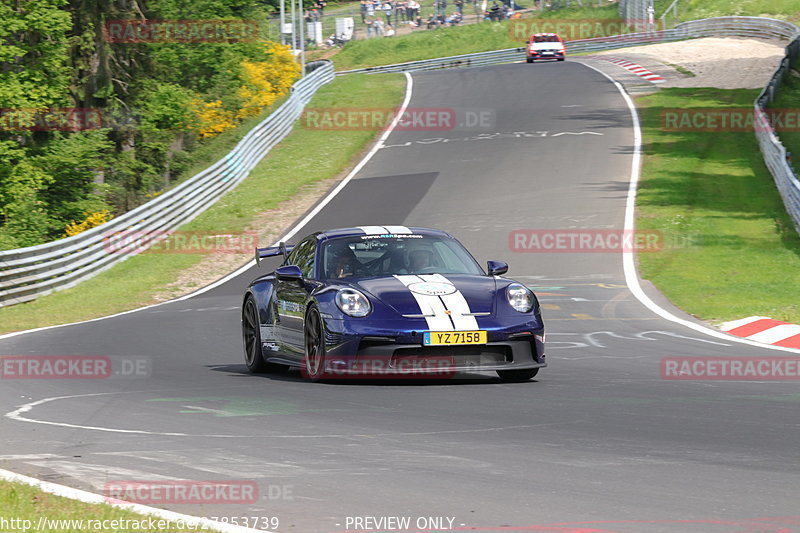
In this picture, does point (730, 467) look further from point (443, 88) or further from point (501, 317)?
point (443, 88)

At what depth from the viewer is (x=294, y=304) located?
11203 mm

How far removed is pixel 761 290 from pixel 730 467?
12946 mm

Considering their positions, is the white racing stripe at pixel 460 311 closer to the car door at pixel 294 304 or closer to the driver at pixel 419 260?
the driver at pixel 419 260

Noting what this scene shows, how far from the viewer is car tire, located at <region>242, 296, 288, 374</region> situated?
39.0 ft

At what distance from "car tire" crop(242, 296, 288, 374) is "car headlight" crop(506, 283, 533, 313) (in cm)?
270

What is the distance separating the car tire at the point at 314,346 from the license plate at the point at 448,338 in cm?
93

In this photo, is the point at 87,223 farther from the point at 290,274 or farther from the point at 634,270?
the point at 290,274

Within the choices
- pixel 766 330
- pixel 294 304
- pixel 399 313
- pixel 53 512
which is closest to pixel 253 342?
pixel 294 304

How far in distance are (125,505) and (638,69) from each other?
50.2 metres

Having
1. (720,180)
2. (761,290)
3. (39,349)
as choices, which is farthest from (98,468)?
(720,180)

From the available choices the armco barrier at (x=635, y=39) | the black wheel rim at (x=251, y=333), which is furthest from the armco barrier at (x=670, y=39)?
the black wheel rim at (x=251, y=333)

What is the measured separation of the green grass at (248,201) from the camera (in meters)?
21.9

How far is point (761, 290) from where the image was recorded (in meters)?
18.7

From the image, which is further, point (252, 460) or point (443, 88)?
point (443, 88)
